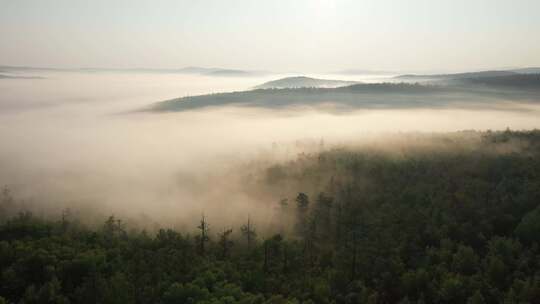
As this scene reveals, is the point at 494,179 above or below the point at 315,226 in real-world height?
above

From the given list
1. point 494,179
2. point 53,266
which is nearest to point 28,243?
point 53,266

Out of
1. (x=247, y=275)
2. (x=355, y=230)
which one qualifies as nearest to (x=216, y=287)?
(x=247, y=275)

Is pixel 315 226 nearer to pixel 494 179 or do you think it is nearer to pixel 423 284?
pixel 423 284

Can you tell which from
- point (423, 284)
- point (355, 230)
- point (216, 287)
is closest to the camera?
point (216, 287)

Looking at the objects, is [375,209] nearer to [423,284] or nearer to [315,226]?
[315,226]

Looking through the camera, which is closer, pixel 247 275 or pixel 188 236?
pixel 247 275

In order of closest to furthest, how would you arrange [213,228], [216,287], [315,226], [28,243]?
[216,287] < [28,243] < [315,226] < [213,228]
